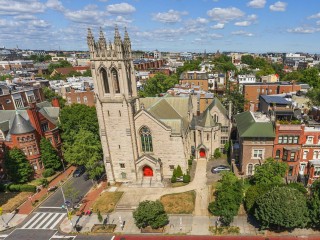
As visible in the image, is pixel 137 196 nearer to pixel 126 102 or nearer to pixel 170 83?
pixel 126 102

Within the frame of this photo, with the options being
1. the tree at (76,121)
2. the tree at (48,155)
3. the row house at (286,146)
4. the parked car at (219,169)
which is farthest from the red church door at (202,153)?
the tree at (48,155)

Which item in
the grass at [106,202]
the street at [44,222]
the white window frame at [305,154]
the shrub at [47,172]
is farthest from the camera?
the shrub at [47,172]

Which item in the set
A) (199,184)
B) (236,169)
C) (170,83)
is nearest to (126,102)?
(199,184)

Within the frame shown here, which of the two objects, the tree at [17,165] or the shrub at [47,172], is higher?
the tree at [17,165]

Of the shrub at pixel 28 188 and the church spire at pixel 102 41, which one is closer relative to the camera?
the church spire at pixel 102 41

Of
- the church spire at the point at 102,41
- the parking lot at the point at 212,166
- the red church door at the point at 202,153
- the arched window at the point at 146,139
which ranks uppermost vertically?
the church spire at the point at 102,41

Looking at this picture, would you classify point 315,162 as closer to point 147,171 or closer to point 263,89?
point 147,171

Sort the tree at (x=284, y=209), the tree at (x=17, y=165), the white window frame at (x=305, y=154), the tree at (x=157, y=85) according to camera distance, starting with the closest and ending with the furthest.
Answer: the tree at (x=284, y=209) < the white window frame at (x=305, y=154) < the tree at (x=17, y=165) < the tree at (x=157, y=85)

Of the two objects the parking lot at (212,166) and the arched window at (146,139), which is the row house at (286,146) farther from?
the arched window at (146,139)
